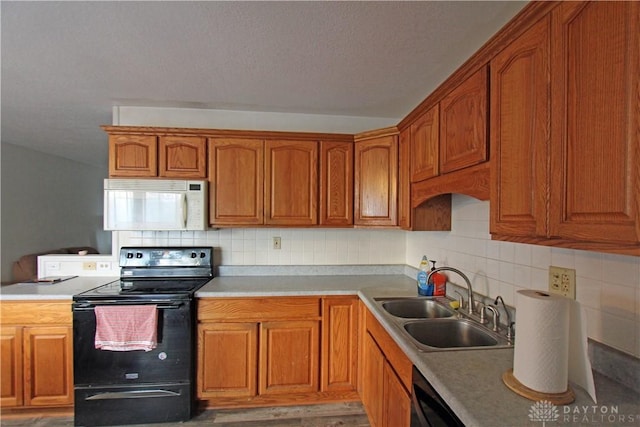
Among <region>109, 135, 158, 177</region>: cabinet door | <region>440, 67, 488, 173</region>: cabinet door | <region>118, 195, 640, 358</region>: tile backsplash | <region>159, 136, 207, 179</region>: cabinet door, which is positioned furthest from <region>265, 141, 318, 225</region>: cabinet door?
<region>440, 67, 488, 173</region>: cabinet door

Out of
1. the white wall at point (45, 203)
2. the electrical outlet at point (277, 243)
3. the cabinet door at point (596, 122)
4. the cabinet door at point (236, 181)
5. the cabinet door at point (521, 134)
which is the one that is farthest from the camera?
the white wall at point (45, 203)

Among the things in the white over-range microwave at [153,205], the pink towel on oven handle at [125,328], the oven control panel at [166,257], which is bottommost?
the pink towel on oven handle at [125,328]

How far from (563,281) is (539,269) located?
14cm

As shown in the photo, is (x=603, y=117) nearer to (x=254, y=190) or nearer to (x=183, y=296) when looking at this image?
(x=254, y=190)

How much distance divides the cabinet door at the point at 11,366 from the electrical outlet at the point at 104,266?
0.65 m

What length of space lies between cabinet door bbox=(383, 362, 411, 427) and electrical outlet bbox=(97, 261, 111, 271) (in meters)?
2.46

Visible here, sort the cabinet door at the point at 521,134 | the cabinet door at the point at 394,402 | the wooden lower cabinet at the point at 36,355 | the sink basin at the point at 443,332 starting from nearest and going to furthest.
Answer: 1. the cabinet door at the point at 521,134
2. the cabinet door at the point at 394,402
3. the sink basin at the point at 443,332
4. the wooden lower cabinet at the point at 36,355

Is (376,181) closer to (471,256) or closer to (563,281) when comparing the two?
(471,256)

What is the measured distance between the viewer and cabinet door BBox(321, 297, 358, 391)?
220cm

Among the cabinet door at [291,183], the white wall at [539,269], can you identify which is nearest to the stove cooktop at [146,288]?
the cabinet door at [291,183]

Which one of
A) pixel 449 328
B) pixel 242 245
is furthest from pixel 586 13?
pixel 242 245

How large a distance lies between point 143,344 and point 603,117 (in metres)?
2.53

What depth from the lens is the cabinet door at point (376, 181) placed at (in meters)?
2.31

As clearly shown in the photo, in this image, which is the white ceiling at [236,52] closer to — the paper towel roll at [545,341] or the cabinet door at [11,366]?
the paper towel roll at [545,341]
